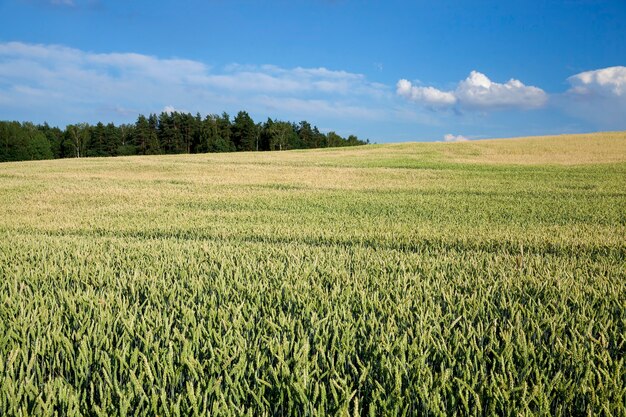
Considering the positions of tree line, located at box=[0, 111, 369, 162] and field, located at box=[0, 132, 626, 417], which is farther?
tree line, located at box=[0, 111, 369, 162]

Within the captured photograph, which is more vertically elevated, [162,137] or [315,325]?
[162,137]

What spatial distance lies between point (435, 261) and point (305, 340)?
2860 millimetres

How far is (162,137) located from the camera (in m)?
89.0

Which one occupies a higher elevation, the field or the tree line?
the tree line

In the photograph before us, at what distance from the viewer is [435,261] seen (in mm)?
4742

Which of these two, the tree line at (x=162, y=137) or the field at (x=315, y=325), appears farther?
the tree line at (x=162, y=137)

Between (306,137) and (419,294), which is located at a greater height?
(306,137)

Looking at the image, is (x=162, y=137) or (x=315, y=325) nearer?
(x=315, y=325)

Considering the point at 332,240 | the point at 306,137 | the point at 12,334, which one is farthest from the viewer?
the point at 306,137

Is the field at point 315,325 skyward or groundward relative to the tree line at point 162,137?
groundward

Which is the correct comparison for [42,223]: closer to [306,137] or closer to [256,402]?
[256,402]

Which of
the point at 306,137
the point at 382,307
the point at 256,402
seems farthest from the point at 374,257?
the point at 306,137

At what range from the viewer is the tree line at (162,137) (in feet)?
275

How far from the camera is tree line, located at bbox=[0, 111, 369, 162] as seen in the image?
83.9 meters
